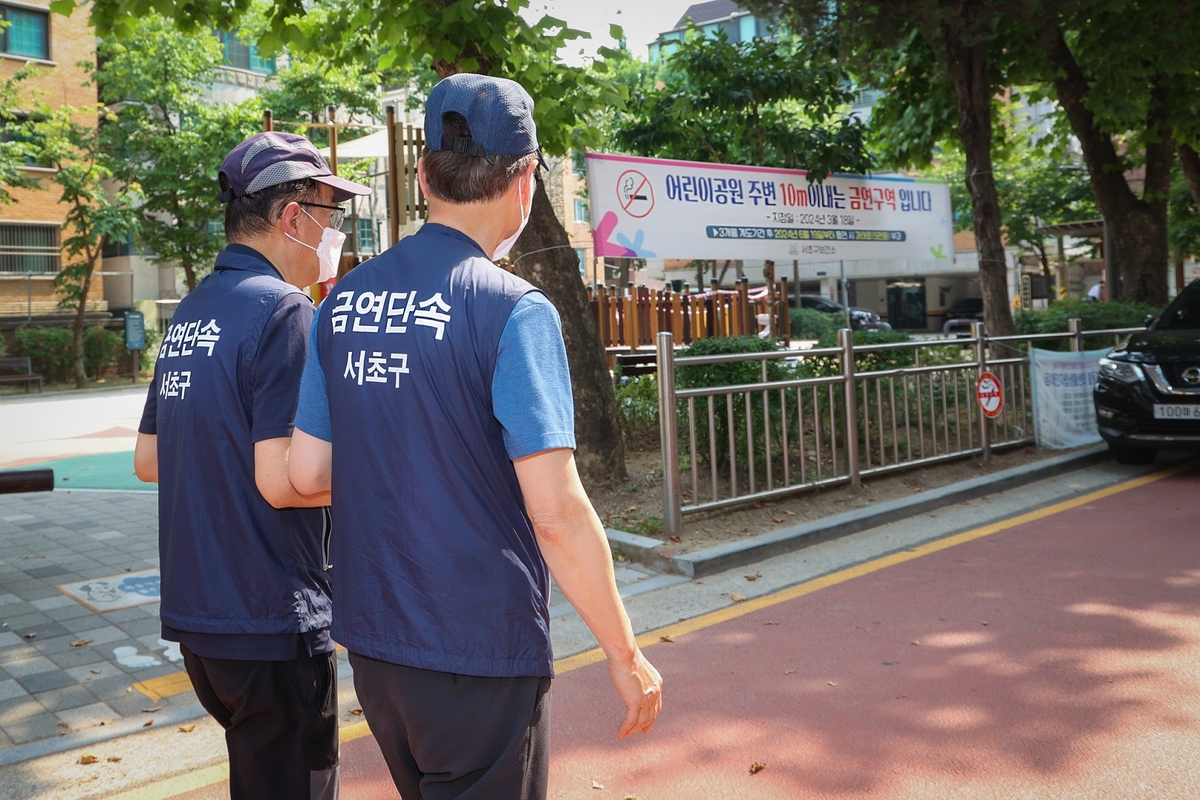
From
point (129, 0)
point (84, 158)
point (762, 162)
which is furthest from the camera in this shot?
point (84, 158)

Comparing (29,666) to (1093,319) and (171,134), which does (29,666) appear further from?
(171,134)

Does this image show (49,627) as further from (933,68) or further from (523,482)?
(933,68)

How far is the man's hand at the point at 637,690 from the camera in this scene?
6.40 ft

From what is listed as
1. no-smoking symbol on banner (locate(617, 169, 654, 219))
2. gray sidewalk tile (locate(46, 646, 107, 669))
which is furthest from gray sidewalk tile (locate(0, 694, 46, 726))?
no-smoking symbol on banner (locate(617, 169, 654, 219))

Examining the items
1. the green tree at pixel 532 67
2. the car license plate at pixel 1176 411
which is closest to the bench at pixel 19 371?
the green tree at pixel 532 67

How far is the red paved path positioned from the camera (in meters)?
3.43

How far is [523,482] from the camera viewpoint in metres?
1.80

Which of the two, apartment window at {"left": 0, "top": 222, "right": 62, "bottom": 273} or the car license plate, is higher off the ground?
apartment window at {"left": 0, "top": 222, "right": 62, "bottom": 273}

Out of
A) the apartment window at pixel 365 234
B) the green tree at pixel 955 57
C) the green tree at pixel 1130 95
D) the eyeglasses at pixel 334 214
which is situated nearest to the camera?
the eyeglasses at pixel 334 214

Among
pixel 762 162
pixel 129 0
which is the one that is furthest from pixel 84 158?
pixel 129 0

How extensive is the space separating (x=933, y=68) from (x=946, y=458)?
7.38 metres

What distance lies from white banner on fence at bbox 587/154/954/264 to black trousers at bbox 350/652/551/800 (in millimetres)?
7024

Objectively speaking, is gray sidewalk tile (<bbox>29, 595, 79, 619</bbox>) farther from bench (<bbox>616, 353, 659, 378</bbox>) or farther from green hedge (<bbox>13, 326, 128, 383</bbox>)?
green hedge (<bbox>13, 326, 128, 383</bbox>)

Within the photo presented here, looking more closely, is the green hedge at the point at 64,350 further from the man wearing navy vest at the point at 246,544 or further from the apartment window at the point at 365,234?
the man wearing navy vest at the point at 246,544
